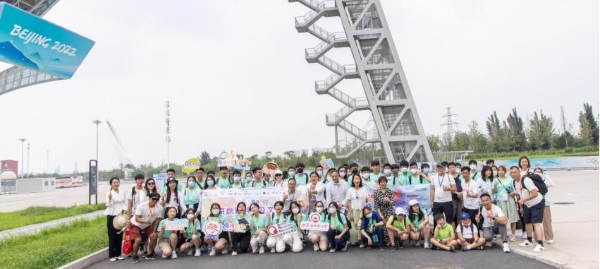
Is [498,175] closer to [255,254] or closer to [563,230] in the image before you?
[563,230]

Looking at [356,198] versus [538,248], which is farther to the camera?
[356,198]

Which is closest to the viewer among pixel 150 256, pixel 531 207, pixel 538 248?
pixel 538 248

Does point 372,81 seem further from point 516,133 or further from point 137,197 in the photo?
point 516,133

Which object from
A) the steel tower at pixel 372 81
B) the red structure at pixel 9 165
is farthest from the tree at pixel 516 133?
the red structure at pixel 9 165

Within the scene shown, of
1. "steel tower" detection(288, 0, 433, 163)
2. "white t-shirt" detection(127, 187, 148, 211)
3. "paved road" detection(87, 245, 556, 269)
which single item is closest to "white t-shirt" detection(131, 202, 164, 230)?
"white t-shirt" detection(127, 187, 148, 211)

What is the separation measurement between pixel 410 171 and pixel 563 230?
3.61 metres

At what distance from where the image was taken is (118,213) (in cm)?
854

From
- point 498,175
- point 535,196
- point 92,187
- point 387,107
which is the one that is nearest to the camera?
point 535,196

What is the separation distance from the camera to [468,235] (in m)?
8.13

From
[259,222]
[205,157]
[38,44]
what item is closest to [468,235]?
[259,222]

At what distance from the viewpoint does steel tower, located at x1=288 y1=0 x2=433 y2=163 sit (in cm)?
3125

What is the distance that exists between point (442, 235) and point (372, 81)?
2561 cm

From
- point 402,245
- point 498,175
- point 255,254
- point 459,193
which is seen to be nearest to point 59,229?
point 255,254

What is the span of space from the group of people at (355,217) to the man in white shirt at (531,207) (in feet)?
0.08
